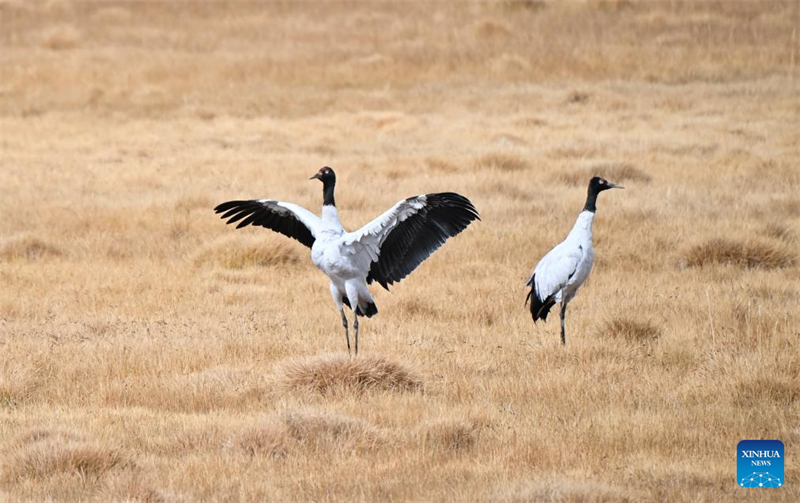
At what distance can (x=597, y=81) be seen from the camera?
84.4 ft

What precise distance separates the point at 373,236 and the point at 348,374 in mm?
1064

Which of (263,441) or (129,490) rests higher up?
(263,441)

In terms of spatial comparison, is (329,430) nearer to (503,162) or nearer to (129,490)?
(129,490)

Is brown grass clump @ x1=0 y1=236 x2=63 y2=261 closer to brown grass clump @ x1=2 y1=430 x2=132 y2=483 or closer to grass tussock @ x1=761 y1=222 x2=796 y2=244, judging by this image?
brown grass clump @ x1=2 y1=430 x2=132 y2=483

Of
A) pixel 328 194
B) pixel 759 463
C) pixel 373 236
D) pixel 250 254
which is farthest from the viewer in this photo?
pixel 250 254

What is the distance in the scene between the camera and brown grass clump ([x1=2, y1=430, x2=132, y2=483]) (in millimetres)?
6008

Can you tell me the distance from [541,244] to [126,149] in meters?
8.94

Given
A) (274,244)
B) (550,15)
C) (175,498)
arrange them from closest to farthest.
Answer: (175,498)
(274,244)
(550,15)

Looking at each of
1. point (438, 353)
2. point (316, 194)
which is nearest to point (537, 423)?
point (438, 353)

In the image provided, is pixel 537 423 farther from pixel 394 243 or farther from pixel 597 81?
pixel 597 81

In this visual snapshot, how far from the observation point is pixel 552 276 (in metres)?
8.75

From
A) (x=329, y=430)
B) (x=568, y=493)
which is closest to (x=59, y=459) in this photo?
(x=329, y=430)

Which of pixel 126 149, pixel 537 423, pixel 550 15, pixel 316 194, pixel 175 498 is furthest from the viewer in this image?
pixel 550 15

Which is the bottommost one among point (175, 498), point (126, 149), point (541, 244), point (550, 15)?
point (175, 498)
